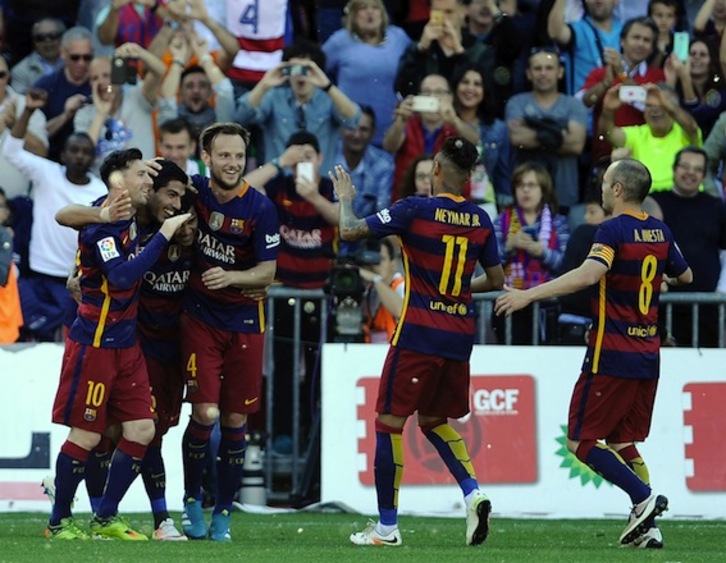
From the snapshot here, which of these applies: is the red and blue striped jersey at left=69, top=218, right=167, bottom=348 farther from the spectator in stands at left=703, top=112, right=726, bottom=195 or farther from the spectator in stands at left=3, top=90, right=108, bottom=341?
the spectator in stands at left=703, top=112, right=726, bottom=195

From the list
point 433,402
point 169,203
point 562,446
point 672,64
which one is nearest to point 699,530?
point 562,446

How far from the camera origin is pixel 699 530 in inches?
479

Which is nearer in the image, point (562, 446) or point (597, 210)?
point (562, 446)

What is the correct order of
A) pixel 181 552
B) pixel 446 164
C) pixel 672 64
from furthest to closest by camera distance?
pixel 672 64, pixel 446 164, pixel 181 552

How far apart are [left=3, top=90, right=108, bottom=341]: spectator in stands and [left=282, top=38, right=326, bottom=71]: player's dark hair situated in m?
2.16

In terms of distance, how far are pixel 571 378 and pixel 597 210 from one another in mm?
1826

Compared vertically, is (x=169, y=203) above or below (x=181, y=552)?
above

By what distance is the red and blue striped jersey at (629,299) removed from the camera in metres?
10.5

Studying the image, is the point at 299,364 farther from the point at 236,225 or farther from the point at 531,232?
the point at 236,225

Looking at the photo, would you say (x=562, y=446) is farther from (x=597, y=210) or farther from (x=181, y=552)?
(x=181, y=552)

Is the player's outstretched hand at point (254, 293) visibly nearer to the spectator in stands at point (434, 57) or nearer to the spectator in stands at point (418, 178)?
the spectator in stands at point (418, 178)

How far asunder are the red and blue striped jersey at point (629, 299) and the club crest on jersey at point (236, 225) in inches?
87.4

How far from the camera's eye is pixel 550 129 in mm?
15891

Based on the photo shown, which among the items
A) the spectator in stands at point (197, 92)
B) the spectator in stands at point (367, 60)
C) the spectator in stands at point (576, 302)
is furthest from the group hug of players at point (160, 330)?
the spectator in stands at point (367, 60)
